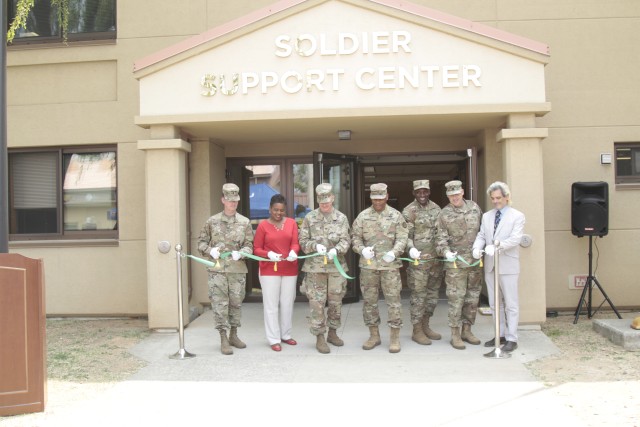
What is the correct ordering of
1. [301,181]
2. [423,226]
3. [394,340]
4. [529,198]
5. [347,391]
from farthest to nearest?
[301,181], [529,198], [423,226], [394,340], [347,391]

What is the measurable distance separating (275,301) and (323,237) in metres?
1.00

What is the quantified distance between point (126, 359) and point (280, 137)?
421 cm

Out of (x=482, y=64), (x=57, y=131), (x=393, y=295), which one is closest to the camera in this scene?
(x=393, y=295)

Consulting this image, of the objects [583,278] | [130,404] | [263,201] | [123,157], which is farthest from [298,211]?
[130,404]

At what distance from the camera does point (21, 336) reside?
212 inches

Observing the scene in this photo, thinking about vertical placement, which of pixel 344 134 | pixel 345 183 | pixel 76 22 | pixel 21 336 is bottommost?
pixel 21 336

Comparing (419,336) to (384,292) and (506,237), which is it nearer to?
(384,292)

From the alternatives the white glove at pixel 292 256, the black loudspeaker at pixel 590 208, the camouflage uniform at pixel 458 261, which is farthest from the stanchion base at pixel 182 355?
the black loudspeaker at pixel 590 208

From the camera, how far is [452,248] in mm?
7426

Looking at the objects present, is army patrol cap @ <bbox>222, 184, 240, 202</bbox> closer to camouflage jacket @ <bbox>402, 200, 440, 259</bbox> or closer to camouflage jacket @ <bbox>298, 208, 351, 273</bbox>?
camouflage jacket @ <bbox>298, 208, 351, 273</bbox>

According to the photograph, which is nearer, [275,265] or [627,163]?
[275,265]

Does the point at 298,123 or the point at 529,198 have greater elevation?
the point at 298,123

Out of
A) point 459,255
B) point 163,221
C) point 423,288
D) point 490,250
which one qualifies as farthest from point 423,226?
point 163,221

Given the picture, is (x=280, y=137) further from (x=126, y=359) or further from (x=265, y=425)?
(x=265, y=425)
